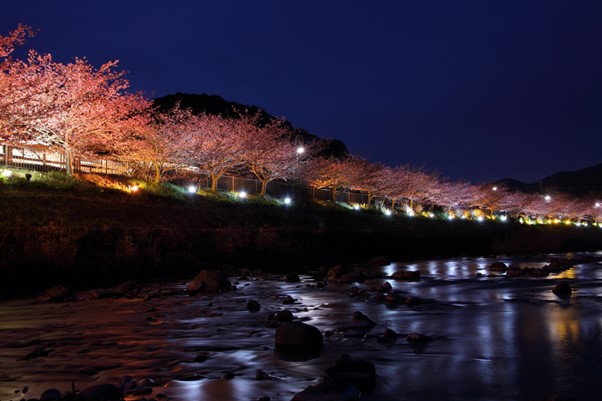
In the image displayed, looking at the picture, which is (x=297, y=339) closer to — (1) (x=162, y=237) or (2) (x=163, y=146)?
(1) (x=162, y=237)

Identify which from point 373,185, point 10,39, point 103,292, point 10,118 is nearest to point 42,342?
point 103,292

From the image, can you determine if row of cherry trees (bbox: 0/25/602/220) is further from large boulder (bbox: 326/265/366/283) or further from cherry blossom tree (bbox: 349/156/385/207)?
large boulder (bbox: 326/265/366/283)

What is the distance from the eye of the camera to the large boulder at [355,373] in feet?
23.9

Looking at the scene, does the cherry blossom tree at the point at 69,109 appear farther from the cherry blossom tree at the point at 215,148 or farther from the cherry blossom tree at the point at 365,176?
the cherry blossom tree at the point at 365,176

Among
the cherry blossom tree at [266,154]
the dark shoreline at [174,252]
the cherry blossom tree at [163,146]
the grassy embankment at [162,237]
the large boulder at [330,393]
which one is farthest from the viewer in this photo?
the cherry blossom tree at [266,154]

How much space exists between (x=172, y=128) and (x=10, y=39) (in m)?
18.0

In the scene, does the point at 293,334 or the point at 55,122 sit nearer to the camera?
the point at 293,334

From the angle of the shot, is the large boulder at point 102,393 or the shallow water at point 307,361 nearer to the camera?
the large boulder at point 102,393

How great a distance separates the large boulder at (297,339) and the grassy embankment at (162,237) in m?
13.0

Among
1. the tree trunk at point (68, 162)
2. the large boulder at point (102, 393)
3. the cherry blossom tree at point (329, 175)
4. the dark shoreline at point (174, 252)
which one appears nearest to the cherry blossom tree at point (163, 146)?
the tree trunk at point (68, 162)

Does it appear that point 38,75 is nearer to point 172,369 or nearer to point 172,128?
point 172,128

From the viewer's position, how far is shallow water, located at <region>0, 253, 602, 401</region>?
726 cm

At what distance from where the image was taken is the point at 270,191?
187ft

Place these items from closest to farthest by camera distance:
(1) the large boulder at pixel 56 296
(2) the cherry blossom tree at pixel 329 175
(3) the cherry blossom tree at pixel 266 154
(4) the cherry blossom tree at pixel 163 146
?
1. (1) the large boulder at pixel 56 296
2. (4) the cherry blossom tree at pixel 163 146
3. (3) the cherry blossom tree at pixel 266 154
4. (2) the cherry blossom tree at pixel 329 175
